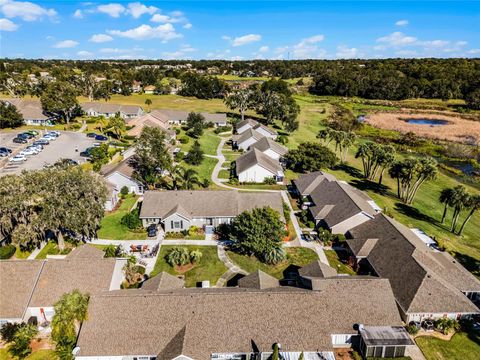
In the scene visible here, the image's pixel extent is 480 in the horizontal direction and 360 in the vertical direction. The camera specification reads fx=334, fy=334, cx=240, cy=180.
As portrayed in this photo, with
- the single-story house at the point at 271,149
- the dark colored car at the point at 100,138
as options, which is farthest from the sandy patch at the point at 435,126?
the dark colored car at the point at 100,138

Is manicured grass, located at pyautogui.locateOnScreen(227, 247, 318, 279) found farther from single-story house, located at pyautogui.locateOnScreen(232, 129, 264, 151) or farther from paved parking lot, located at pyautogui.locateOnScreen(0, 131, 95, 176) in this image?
paved parking lot, located at pyautogui.locateOnScreen(0, 131, 95, 176)

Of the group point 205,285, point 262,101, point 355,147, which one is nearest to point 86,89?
point 262,101

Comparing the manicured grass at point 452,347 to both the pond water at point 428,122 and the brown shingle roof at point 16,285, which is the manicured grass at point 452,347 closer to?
the brown shingle roof at point 16,285

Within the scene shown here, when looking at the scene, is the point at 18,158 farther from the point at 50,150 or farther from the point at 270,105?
the point at 270,105

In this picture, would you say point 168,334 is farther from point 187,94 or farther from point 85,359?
point 187,94

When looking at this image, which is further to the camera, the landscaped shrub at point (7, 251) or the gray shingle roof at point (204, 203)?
the gray shingle roof at point (204, 203)

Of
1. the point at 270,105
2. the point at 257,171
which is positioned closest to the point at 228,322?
the point at 257,171

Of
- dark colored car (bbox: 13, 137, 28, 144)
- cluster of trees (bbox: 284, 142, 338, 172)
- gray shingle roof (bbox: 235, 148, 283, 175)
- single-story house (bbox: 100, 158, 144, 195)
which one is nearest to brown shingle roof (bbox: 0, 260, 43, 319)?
single-story house (bbox: 100, 158, 144, 195)
